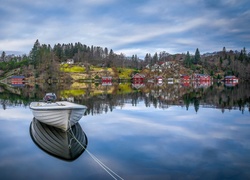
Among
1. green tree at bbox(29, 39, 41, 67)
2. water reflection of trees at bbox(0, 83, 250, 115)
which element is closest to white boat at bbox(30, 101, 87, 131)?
water reflection of trees at bbox(0, 83, 250, 115)

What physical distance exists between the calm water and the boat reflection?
42 cm

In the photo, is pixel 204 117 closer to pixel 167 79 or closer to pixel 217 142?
pixel 217 142

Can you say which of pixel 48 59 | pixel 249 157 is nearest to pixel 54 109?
pixel 249 157

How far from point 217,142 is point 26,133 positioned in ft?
51.8

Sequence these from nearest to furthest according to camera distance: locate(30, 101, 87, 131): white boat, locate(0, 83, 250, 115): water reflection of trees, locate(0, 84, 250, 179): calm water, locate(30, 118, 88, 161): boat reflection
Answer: locate(0, 84, 250, 179): calm water < locate(30, 118, 88, 161): boat reflection < locate(30, 101, 87, 131): white boat < locate(0, 83, 250, 115): water reflection of trees

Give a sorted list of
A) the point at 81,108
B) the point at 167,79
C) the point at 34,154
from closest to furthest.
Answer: the point at 34,154
the point at 81,108
the point at 167,79

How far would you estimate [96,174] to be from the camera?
12.5 m

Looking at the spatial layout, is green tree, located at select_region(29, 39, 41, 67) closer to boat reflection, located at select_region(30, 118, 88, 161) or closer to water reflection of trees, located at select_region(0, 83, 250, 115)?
water reflection of trees, located at select_region(0, 83, 250, 115)

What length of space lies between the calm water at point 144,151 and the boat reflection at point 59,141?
417 mm

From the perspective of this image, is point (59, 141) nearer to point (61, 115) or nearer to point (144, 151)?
Answer: point (61, 115)

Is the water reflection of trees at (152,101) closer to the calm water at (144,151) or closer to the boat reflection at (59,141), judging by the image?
the calm water at (144,151)

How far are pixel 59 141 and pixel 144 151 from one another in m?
6.15

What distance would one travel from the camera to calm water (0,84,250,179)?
1271 cm

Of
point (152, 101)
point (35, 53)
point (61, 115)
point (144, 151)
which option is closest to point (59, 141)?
point (61, 115)
